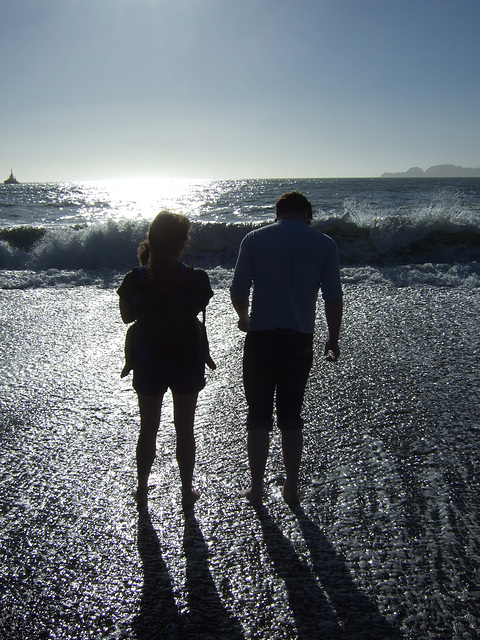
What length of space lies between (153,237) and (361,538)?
5.47 feet

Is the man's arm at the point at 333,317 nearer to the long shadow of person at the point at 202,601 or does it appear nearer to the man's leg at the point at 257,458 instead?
the man's leg at the point at 257,458

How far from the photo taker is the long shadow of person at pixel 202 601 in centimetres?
196

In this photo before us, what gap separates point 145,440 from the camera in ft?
9.13

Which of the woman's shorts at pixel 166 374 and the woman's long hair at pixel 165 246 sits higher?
the woman's long hair at pixel 165 246

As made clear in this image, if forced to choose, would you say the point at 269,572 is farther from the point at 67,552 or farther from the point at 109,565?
the point at 67,552

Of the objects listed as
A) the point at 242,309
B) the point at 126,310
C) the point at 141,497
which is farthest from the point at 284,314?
the point at 141,497

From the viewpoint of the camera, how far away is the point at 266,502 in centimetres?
282

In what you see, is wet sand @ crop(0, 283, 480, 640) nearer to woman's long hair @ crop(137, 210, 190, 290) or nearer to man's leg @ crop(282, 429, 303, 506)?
A: man's leg @ crop(282, 429, 303, 506)

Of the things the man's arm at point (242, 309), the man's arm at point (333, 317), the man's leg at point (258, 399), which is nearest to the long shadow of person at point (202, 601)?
Result: the man's leg at point (258, 399)

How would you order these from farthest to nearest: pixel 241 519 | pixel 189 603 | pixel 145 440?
1. pixel 145 440
2. pixel 241 519
3. pixel 189 603

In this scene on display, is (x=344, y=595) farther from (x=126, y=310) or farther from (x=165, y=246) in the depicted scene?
(x=165, y=246)

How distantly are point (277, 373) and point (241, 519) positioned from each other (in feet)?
2.38

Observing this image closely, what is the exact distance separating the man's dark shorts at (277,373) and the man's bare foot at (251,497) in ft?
1.10

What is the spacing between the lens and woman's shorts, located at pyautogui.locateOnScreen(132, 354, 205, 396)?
2646 mm
